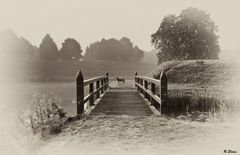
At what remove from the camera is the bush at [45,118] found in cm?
836

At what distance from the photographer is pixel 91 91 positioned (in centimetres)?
1303

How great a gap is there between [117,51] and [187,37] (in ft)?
183

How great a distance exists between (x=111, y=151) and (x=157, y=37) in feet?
137

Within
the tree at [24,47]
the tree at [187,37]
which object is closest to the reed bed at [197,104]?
the tree at [187,37]

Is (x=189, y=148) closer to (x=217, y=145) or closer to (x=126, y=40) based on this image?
(x=217, y=145)

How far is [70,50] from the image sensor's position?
9144 centimetres

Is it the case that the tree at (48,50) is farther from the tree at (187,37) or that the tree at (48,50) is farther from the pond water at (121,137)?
the pond water at (121,137)

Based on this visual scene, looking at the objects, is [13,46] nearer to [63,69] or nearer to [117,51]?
[63,69]

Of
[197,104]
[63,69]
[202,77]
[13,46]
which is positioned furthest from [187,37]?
[13,46]

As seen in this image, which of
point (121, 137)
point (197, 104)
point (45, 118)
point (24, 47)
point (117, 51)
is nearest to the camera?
point (121, 137)

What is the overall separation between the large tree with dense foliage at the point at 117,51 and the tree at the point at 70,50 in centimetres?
1090

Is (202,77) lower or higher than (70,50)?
lower

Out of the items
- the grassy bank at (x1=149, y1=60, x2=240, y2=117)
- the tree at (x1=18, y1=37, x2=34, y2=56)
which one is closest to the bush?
the grassy bank at (x1=149, y1=60, x2=240, y2=117)

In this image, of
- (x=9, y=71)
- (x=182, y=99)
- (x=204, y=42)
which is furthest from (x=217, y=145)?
(x=9, y=71)
